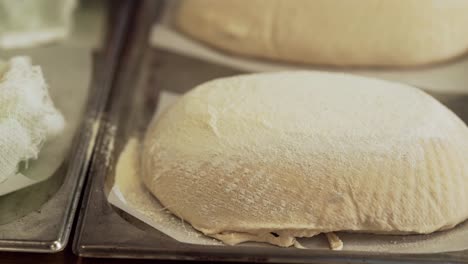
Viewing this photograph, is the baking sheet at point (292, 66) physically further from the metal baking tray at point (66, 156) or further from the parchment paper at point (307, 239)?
the parchment paper at point (307, 239)

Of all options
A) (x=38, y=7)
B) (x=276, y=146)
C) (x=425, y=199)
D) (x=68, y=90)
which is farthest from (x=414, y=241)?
(x=38, y=7)

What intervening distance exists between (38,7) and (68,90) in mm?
277

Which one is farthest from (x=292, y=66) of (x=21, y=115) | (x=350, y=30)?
(x=21, y=115)

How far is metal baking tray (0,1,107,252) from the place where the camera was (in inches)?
38.5

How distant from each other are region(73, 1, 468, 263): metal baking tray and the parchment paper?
2cm

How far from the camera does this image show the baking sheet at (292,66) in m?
1.38

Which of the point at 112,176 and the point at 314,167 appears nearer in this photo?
the point at 314,167

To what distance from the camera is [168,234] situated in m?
0.99

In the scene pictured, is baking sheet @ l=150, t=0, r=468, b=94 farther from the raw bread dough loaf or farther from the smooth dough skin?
the smooth dough skin

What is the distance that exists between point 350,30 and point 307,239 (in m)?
0.58

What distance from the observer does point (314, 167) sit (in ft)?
3.22

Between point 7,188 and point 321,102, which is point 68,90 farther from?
point 321,102

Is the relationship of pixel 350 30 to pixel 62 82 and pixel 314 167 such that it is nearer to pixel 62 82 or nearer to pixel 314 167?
pixel 314 167

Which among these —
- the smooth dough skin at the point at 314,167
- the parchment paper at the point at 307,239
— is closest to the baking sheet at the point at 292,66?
the smooth dough skin at the point at 314,167
